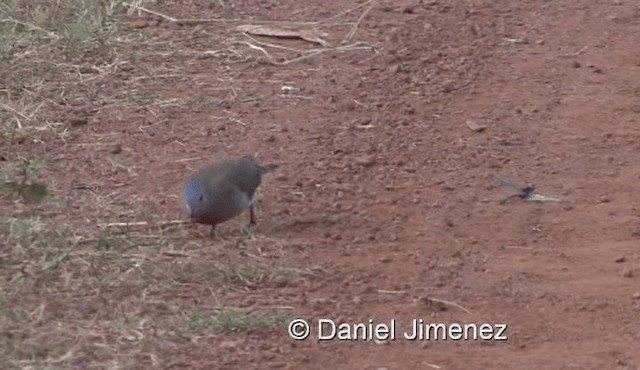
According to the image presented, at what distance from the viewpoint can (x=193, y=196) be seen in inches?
214

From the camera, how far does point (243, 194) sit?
5.52 metres

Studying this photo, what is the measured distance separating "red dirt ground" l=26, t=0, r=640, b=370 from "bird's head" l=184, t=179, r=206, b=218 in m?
0.13

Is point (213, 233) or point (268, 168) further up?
point (268, 168)

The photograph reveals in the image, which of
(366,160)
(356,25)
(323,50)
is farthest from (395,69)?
(366,160)

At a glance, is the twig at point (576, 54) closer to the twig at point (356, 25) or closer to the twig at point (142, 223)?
the twig at point (356, 25)

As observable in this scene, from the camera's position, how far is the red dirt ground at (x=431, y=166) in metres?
4.79

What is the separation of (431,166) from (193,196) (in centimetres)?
116

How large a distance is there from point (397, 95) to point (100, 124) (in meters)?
1.29

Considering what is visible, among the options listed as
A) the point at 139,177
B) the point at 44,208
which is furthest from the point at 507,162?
the point at 44,208

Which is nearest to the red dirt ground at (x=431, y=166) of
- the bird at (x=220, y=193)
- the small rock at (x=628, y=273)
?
the small rock at (x=628, y=273)

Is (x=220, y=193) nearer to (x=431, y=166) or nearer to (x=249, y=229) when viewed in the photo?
(x=249, y=229)

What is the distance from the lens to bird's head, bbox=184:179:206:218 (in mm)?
5406

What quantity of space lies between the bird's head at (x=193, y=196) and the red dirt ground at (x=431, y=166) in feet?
0.44

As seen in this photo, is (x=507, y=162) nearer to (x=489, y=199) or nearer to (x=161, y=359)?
(x=489, y=199)
